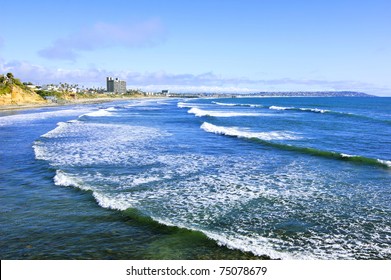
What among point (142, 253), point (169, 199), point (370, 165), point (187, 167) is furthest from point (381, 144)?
point (142, 253)

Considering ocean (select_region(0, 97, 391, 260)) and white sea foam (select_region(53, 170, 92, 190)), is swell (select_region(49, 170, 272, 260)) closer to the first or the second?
ocean (select_region(0, 97, 391, 260))

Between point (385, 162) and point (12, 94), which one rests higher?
point (12, 94)

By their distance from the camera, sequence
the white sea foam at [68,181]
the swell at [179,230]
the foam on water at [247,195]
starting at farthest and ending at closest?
1. the white sea foam at [68,181]
2. the foam on water at [247,195]
3. the swell at [179,230]

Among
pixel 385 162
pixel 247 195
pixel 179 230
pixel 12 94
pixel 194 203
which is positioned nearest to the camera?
pixel 179 230

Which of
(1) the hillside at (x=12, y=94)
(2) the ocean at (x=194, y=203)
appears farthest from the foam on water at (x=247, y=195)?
(1) the hillside at (x=12, y=94)

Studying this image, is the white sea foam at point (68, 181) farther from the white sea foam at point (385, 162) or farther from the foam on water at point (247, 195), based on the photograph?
the white sea foam at point (385, 162)

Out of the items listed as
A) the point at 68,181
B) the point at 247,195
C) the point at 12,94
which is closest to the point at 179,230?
the point at 247,195

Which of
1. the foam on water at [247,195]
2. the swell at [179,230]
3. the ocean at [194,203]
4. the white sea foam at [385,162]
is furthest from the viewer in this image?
the white sea foam at [385,162]

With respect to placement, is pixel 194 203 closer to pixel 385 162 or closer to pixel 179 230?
pixel 179 230

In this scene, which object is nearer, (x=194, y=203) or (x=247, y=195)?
(x=194, y=203)

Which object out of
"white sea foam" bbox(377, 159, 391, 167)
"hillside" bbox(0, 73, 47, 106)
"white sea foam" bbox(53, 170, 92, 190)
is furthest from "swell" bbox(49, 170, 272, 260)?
"hillside" bbox(0, 73, 47, 106)

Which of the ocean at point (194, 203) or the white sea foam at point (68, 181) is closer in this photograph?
the ocean at point (194, 203)

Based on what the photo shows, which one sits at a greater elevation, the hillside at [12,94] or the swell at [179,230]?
the hillside at [12,94]

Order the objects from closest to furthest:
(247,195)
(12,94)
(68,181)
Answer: (247,195), (68,181), (12,94)
